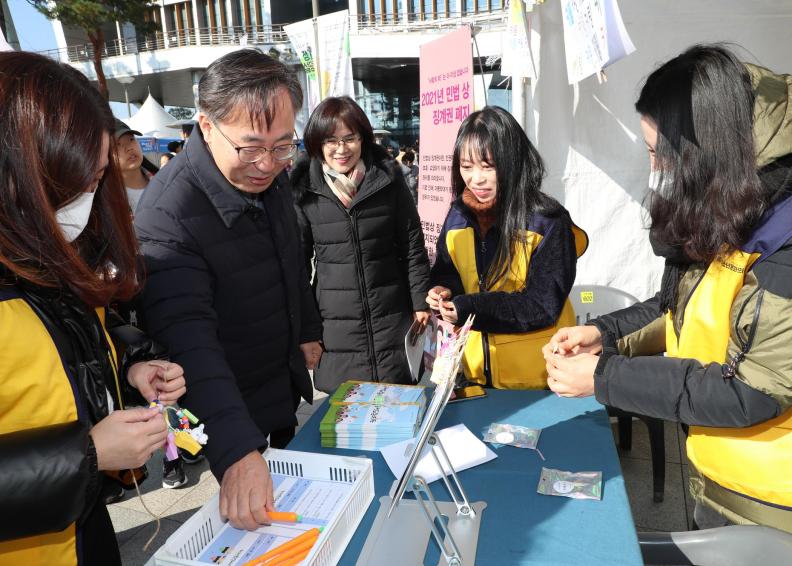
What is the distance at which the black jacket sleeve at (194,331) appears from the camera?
108 centimetres

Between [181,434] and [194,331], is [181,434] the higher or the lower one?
the lower one

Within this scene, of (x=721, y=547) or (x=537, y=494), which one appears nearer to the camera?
(x=721, y=547)

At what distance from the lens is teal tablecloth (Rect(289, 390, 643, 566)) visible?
1018 mm

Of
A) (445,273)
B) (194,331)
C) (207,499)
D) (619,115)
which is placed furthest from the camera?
(619,115)

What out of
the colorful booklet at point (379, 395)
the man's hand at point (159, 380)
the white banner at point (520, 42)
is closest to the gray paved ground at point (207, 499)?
the colorful booklet at point (379, 395)

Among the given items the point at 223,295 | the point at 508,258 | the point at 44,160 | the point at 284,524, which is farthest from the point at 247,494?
the point at 508,258

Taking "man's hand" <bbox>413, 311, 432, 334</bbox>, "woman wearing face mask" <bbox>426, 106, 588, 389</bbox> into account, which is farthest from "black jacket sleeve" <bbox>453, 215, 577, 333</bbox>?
"man's hand" <bbox>413, 311, 432, 334</bbox>

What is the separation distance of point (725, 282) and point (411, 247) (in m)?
1.57

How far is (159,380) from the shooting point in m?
1.08

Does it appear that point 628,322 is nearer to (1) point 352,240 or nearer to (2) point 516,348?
(2) point 516,348

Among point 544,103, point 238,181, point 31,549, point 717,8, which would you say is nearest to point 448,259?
point 238,181

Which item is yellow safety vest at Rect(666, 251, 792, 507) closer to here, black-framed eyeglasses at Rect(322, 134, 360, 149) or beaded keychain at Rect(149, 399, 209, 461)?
beaded keychain at Rect(149, 399, 209, 461)

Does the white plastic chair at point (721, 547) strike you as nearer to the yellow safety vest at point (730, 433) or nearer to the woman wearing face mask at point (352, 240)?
the yellow safety vest at point (730, 433)

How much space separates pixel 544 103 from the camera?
2871 millimetres
